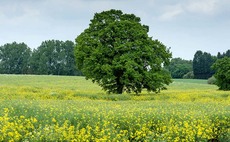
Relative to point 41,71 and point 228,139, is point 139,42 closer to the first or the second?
point 228,139

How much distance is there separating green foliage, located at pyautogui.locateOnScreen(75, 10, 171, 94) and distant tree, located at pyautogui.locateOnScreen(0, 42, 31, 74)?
74.3 m

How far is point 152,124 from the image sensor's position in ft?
43.4

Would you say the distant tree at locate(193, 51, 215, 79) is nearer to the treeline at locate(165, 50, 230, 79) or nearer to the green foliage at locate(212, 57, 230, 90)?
the treeline at locate(165, 50, 230, 79)

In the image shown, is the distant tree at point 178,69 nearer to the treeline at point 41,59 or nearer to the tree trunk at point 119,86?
the treeline at point 41,59

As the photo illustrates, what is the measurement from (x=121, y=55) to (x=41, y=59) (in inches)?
2816

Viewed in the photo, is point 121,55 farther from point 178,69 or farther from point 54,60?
point 178,69

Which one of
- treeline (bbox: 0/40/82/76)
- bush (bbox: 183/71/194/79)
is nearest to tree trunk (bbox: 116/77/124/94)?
treeline (bbox: 0/40/82/76)

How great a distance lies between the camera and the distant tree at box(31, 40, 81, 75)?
102 metres

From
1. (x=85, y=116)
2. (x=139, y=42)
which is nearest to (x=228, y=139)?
(x=85, y=116)

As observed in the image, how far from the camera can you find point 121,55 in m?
33.9

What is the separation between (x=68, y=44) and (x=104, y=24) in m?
75.6

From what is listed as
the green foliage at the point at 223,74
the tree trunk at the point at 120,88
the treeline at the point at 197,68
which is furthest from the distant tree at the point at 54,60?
the tree trunk at the point at 120,88

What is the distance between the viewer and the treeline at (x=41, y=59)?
4058 inches

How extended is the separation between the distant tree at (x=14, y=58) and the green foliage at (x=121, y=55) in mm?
74312
